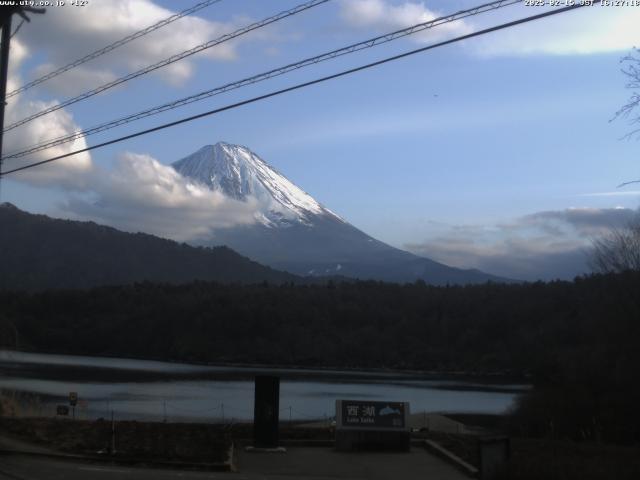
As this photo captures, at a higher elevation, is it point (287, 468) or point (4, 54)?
point (4, 54)

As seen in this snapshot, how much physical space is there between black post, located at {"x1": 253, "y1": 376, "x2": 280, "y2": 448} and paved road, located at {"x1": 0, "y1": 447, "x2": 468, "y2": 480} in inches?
16.6

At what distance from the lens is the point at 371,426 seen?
65.8ft

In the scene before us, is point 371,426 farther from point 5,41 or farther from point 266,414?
point 5,41

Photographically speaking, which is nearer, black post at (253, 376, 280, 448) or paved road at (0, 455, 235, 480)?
paved road at (0, 455, 235, 480)

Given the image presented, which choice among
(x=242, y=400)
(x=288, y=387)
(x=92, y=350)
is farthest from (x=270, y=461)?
(x=92, y=350)

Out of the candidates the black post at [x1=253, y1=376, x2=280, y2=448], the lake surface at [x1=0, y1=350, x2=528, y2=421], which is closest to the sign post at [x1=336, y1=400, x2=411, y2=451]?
the black post at [x1=253, y1=376, x2=280, y2=448]

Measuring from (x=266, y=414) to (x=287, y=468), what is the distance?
195 centimetres

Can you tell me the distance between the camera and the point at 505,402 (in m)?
68.9

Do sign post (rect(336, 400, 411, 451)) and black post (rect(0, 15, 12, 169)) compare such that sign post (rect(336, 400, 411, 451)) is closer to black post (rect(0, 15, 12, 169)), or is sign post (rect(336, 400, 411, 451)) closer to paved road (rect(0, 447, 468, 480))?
paved road (rect(0, 447, 468, 480))

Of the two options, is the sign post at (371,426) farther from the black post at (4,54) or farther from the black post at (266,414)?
the black post at (4,54)

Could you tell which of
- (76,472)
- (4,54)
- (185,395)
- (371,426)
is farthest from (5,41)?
(185,395)

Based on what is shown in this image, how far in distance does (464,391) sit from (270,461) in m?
69.1

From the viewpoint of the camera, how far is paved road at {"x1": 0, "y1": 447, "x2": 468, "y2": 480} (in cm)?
1509

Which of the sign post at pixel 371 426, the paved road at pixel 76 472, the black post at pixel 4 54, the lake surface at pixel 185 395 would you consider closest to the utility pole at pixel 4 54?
the black post at pixel 4 54
